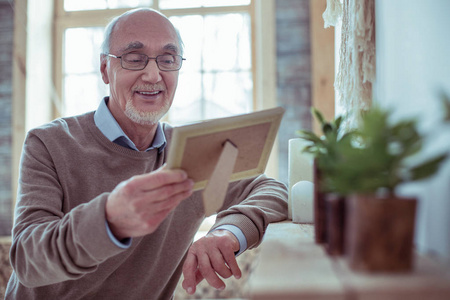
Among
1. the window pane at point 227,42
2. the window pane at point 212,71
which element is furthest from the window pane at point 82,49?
the window pane at point 227,42

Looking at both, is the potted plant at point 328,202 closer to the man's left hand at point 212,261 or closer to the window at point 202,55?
the man's left hand at point 212,261

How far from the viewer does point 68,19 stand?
9.73 feet

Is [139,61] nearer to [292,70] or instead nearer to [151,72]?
[151,72]

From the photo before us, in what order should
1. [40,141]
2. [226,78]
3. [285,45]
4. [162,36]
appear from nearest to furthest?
[40,141] < [162,36] < [285,45] < [226,78]

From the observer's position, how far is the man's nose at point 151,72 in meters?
1.54

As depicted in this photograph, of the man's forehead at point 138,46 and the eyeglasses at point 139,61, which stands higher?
the man's forehead at point 138,46

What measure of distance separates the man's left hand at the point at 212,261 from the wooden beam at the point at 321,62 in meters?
1.59

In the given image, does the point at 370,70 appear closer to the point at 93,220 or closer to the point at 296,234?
the point at 296,234

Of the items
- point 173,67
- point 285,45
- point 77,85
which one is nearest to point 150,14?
point 173,67

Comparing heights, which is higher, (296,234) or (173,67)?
(173,67)

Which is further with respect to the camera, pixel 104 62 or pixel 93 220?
pixel 104 62

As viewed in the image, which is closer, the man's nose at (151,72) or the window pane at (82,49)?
the man's nose at (151,72)

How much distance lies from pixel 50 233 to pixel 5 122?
81.6 inches

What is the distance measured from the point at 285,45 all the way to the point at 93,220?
2.06 meters
